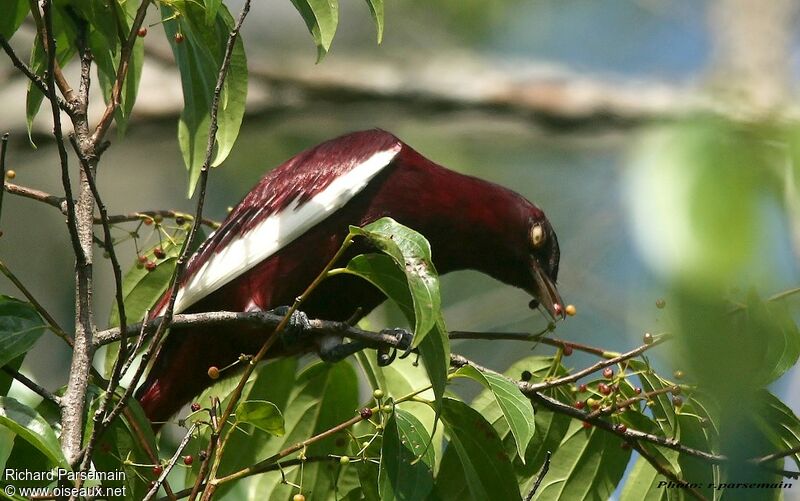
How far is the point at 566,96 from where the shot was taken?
674 centimetres

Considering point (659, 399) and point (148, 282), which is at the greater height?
point (148, 282)

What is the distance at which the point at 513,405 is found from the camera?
183 cm

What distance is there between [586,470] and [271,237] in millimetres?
1143

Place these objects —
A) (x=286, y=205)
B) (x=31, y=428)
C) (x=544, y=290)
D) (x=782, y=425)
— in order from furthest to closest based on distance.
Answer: (x=544, y=290), (x=286, y=205), (x=782, y=425), (x=31, y=428)

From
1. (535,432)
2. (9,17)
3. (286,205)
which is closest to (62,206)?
(9,17)

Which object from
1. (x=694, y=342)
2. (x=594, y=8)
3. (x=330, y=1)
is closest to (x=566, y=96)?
(x=330, y=1)

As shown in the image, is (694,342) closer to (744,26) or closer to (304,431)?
(304,431)

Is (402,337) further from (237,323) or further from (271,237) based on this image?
(271,237)

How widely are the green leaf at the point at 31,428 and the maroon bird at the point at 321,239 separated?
98cm

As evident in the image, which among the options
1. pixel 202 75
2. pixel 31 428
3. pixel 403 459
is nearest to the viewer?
pixel 31 428

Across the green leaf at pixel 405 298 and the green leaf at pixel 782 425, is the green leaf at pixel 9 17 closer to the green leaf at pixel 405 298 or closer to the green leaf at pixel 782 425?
the green leaf at pixel 405 298

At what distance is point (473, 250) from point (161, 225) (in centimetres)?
107

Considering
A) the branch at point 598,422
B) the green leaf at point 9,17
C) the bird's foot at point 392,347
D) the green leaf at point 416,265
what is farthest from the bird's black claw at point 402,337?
the green leaf at point 9,17

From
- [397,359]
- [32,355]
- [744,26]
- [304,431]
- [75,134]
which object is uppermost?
[744,26]
